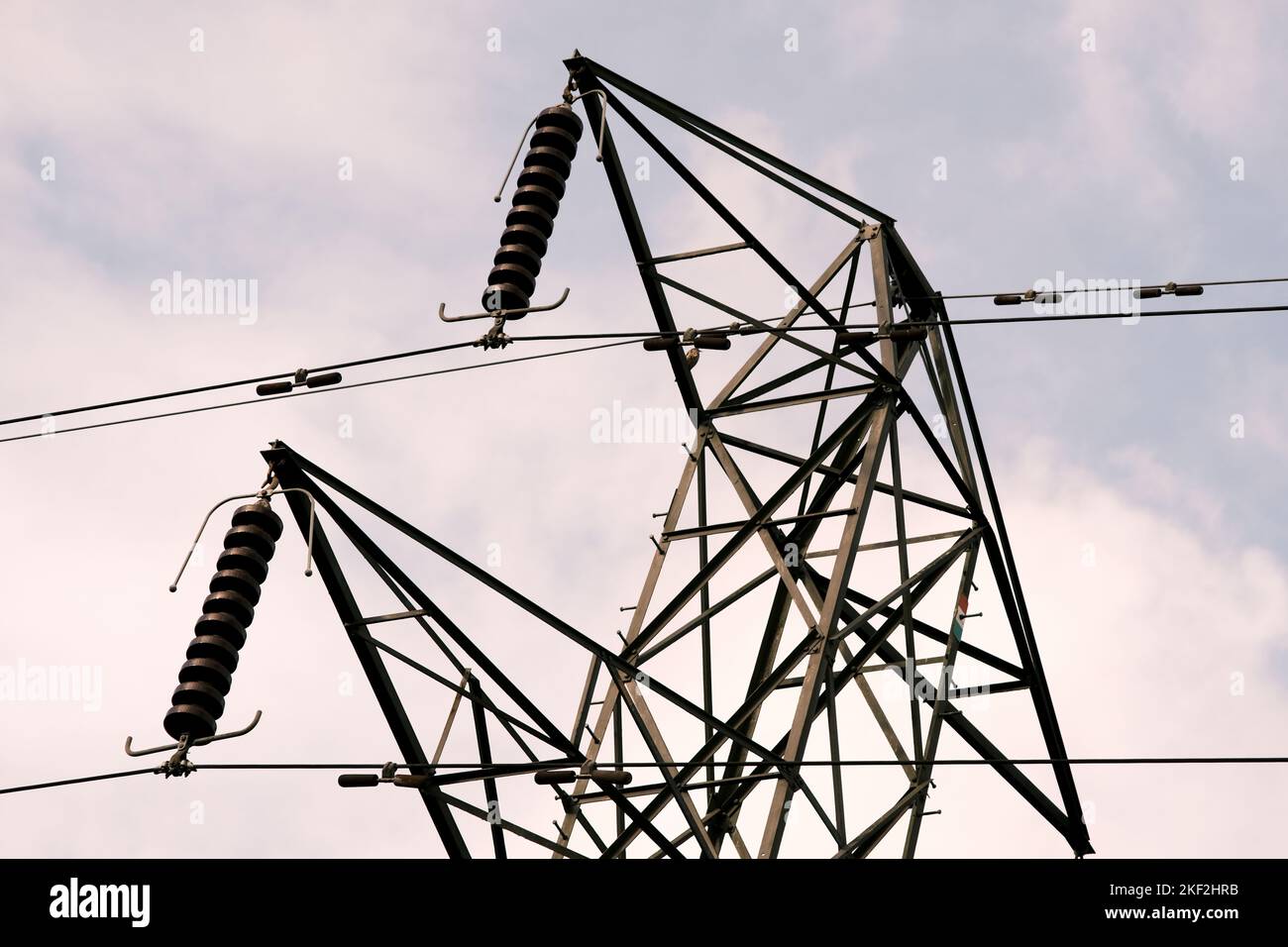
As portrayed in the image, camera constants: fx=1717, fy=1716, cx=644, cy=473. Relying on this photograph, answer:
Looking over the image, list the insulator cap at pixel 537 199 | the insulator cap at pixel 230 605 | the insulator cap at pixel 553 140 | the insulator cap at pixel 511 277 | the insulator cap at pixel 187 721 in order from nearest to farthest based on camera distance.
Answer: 1. the insulator cap at pixel 187 721
2. the insulator cap at pixel 230 605
3. the insulator cap at pixel 511 277
4. the insulator cap at pixel 537 199
5. the insulator cap at pixel 553 140

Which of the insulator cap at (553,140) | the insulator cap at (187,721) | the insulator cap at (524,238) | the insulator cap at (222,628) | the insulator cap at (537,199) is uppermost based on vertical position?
the insulator cap at (553,140)

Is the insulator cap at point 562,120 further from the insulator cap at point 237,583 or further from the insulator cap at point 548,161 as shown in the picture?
the insulator cap at point 237,583

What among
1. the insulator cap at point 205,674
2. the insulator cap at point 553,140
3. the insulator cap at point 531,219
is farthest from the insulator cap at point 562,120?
the insulator cap at point 205,674

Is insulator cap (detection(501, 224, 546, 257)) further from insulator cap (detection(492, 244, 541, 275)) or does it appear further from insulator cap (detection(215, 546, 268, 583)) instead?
insulator cap (detection(215, 546, 268, 583))

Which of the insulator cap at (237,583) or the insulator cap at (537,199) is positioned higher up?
the insulator cap at (537,199)

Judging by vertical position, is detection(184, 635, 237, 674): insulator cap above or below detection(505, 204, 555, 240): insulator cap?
below

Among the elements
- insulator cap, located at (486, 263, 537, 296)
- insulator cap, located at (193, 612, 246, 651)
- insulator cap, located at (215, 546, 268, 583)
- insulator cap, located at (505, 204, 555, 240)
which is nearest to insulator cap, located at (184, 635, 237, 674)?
insulator cap, located at (193, 612, 246, 651)

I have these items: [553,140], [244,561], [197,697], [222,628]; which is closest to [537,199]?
[553,140]

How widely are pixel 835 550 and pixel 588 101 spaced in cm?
486

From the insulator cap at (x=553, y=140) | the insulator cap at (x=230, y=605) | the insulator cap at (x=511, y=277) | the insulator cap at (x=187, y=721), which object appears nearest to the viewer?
the insulator cap at (x=187, y=721)

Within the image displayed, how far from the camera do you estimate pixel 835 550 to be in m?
16.5
